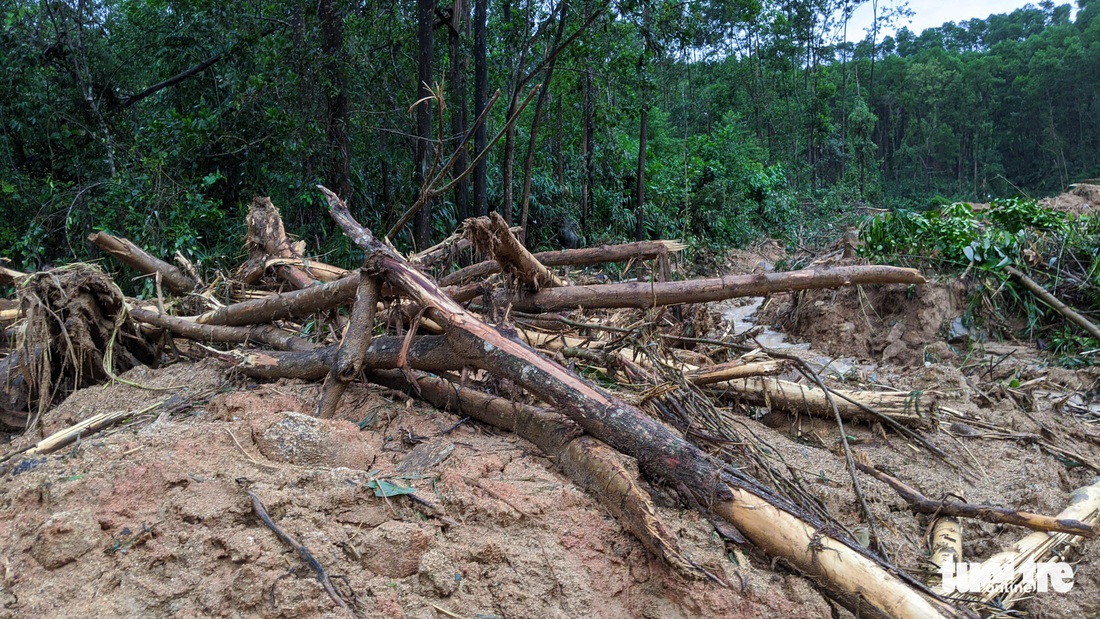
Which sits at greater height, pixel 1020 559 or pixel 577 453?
pixel 577 453

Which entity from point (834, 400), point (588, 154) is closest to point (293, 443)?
point (834, 400)

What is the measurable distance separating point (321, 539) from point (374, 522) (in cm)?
17

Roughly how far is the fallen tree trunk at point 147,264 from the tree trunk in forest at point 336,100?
10.8 ft

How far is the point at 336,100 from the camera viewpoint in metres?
8.18

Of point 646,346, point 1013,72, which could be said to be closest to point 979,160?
point 1013,72

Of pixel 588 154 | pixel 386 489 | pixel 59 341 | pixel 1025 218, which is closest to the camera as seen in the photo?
pixel 386 489

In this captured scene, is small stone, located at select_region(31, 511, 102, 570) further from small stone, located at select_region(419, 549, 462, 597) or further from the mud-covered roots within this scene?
the mud-covered roots

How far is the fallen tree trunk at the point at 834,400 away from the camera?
3.59 m

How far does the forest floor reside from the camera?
1.93 metres

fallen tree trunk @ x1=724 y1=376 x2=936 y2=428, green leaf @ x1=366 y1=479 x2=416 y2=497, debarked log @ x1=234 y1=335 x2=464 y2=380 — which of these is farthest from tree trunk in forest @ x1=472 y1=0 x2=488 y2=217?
green leaf @ x1=366 y1=479 x2=416 y2=497

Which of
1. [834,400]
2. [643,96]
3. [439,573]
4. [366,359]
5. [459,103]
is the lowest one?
[834,400]

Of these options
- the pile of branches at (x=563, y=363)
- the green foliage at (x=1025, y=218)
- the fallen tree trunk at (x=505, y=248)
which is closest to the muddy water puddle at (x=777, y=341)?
the pile of branches at (x=563, y=363)

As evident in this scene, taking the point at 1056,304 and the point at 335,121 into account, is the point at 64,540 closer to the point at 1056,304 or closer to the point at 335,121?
the point at 335,121

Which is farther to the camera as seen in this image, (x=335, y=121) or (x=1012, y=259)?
(x=335, y=121)
